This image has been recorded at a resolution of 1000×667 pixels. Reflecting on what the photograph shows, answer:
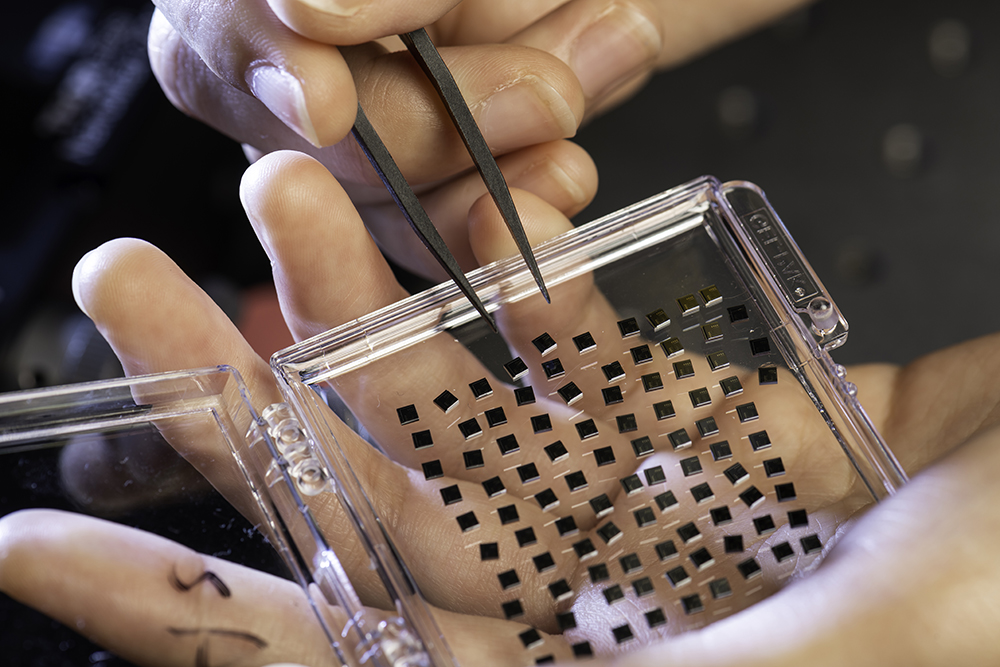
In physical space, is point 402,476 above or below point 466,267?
below

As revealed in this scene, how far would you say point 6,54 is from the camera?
1052 millimetres

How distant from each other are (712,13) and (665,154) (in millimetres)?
206

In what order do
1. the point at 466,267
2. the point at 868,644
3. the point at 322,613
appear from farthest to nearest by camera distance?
the point at 466,267, the point at 322,613, the point at 868,644

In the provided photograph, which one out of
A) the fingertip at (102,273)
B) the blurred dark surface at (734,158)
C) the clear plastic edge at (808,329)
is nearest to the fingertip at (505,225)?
the clear plastic edge at (808,329)

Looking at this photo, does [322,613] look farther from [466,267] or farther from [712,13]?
[712,13]

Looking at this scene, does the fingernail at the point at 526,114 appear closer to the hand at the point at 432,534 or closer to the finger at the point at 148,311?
the hand at the point at 432,534

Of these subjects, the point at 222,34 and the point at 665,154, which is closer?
the point at 222,34

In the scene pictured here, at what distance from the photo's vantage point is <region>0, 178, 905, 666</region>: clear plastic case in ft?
1.78

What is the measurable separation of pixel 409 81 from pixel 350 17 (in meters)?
0.13

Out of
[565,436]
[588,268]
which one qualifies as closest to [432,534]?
[565,436]

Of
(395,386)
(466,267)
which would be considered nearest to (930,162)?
(466,267)

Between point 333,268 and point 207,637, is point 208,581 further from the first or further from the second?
point 333,268

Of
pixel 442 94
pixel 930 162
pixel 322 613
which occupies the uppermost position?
pixel 442 94

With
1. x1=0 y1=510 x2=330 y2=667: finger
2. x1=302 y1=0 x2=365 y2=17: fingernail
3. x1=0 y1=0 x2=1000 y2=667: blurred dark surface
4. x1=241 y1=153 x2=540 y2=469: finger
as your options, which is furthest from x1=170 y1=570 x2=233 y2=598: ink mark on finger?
x1=0 y1=0 x2=1000 y2=667: blurred dark surface
